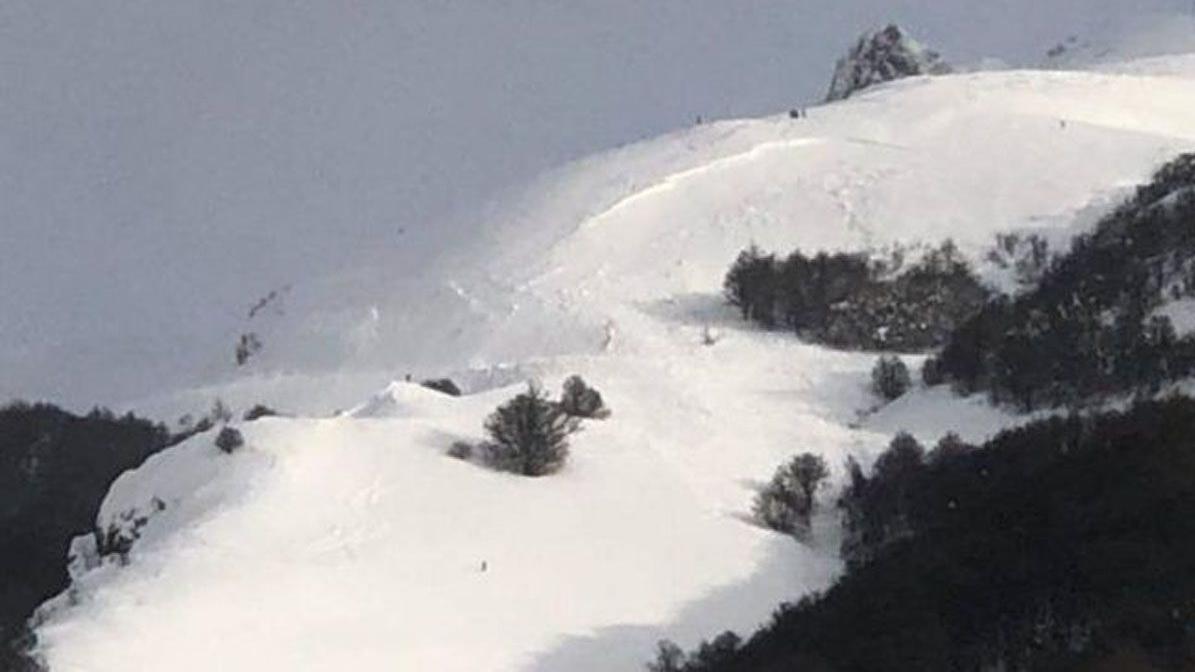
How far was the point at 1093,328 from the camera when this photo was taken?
5197 cm

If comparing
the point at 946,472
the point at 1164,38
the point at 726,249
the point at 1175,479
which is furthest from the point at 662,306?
the point at 1164,38

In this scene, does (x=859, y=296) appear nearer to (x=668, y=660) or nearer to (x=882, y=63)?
(x=668, y=660)

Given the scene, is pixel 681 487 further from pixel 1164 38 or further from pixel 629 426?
pixel 1164 38

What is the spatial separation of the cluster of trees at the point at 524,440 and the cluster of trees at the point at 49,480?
10394mm

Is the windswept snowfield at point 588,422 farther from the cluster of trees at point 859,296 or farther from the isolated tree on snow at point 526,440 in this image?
the cluster of trees at point 859,296

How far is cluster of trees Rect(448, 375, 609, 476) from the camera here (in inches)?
1914

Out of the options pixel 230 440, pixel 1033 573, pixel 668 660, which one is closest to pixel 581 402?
pixel 230 440

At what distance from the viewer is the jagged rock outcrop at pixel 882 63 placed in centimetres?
11012

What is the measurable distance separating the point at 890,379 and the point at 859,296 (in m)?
7.99

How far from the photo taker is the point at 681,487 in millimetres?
48938

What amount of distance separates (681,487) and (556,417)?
348 cm

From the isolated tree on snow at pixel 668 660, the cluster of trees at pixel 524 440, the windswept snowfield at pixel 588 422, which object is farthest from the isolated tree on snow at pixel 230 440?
the isolated tree on snow at pixel 668 660

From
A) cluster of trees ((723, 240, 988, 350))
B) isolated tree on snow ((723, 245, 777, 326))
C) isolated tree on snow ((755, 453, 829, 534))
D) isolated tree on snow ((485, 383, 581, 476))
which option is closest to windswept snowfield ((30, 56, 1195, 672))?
isolated tree on snow ((755, 453, 829, 534))

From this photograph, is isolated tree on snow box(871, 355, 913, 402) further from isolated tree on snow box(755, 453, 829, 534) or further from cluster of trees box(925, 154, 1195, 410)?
isolated tree on snow box(755, 453, 829, 534)
